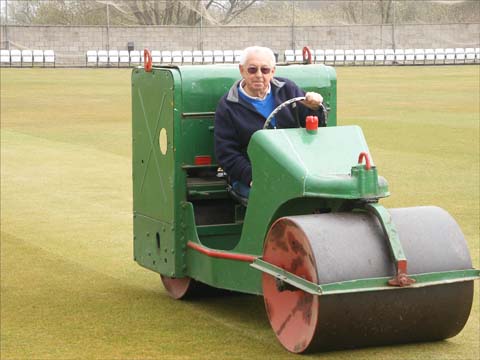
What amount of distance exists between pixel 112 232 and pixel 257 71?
167 inches

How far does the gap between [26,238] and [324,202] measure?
456 centimetres

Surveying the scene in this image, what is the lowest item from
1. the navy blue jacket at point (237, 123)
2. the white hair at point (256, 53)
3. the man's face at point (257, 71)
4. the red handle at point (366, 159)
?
the red handle at point (366, 159)

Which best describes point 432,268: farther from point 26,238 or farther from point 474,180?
point 474,180

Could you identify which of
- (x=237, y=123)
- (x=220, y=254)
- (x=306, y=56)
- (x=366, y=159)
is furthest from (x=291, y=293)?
(x=306, y=56)

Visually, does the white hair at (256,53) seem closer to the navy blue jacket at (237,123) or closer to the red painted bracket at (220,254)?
the navy blue jacket at (237,123)

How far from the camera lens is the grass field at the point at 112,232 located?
21.5ft

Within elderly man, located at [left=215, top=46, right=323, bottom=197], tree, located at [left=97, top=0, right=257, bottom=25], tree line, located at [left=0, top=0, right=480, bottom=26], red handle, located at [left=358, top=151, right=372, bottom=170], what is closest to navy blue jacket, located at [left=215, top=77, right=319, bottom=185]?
elderly man, located at [left=215, top=46, right=323, bottom=197]

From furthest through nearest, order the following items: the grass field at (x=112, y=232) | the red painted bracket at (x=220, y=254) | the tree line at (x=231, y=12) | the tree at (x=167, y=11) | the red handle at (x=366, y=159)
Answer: the tree line at (x=231, y=12) < the tree at (x=167, y=11) < the grass field at (x=112, y=232) < the red painted bracket at (x=220, y=254) < the red handle at (x=366, y=159)

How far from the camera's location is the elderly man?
661 cm

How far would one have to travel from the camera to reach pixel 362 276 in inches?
218

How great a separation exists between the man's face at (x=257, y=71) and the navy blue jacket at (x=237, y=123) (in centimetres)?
12

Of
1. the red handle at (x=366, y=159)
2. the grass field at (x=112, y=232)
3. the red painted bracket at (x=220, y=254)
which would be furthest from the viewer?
the grass field at (x=112, y=232)

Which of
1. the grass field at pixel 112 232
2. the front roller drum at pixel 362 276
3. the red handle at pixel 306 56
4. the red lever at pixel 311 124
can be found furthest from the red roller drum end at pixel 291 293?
the red handle at pixel 306 56

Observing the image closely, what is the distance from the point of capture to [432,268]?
571 cm
